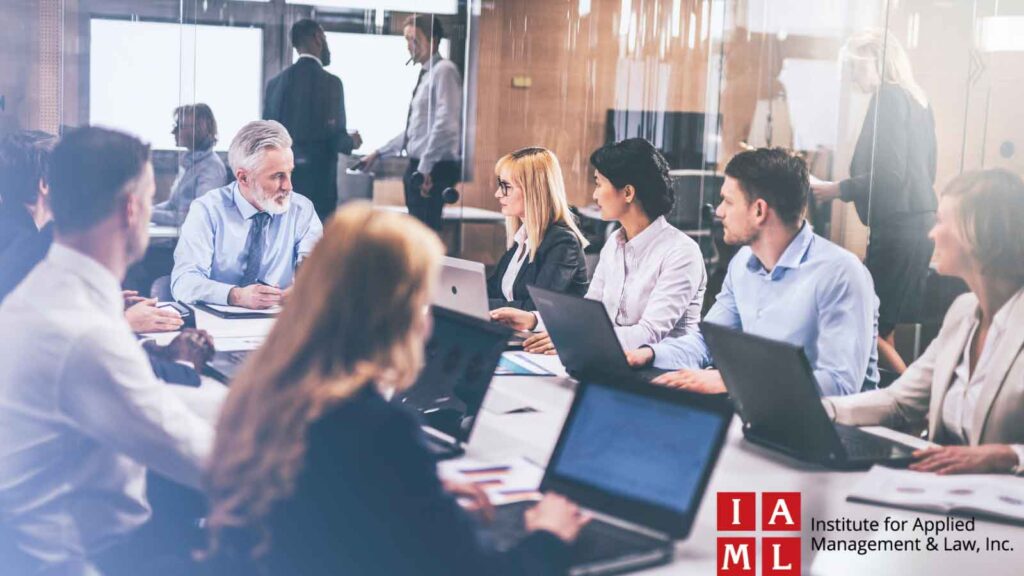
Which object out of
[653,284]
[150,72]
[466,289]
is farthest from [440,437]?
[150,72]

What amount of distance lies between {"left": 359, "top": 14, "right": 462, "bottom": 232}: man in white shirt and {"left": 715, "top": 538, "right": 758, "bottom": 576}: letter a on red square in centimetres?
469

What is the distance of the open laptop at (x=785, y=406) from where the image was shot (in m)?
2.07

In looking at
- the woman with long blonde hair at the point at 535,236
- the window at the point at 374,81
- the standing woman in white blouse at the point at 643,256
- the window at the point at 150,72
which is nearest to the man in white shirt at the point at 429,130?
the window at the point at 374,81

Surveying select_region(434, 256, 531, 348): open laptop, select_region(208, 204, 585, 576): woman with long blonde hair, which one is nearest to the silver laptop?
select_region(434, 256, 531, 348): open laptop

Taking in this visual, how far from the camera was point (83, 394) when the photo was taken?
1.70 m

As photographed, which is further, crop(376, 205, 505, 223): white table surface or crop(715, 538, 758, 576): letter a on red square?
crop(376, 205, 505, 223): white table surface

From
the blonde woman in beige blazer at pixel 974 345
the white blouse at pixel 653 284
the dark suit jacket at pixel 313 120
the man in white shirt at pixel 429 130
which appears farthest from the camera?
the man in white shirt at pixel 429 130

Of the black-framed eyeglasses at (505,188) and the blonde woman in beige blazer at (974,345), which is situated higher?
the black-framed eyeglasses at (505,188)

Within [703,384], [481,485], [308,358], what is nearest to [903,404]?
[703,384]

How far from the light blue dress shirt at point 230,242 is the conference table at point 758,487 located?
1636 millimetres

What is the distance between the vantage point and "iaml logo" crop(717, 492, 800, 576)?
1688mm

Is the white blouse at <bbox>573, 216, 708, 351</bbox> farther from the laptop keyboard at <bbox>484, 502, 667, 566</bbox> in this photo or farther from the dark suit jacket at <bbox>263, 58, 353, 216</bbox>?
the dark suit jacket at <bbox>263, 58, 353, 216</bbox>

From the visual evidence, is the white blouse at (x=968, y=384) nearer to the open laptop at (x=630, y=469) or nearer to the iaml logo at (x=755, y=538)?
the iaml logo at (x=755, y=538)

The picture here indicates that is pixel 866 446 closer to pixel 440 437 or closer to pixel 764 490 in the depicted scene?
pixel 764 490
